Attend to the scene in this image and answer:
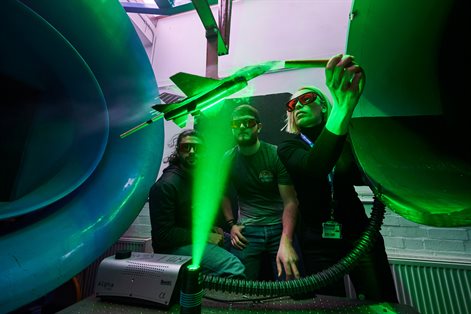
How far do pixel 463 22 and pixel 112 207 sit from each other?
3.75 feet

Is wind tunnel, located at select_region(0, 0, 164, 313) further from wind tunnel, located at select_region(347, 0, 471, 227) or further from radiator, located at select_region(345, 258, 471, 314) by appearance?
radiator, located at select_region(345, 258, 471, 314)

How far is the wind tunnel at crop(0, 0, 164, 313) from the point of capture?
55cm

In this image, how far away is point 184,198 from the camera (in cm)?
129

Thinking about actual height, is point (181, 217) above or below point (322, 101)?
below

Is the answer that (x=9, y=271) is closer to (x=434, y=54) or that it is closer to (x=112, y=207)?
(x=112, y=207)

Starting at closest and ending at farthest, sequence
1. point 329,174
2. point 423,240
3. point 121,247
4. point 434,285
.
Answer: point 329,174
point 434,285
point 423,240
point 121,247

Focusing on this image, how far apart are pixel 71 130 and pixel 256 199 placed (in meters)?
0.95

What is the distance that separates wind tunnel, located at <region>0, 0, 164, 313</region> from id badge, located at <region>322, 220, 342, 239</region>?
2.17ft

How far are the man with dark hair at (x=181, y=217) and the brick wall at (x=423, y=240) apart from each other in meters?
1.23

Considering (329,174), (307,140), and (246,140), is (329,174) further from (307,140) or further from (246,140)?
(246,140)

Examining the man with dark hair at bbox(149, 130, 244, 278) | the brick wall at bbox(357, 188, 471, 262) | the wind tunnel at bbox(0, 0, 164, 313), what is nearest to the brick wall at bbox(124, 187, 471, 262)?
the brick wall at bbox(357, 188, 471, 262)

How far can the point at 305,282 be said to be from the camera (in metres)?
0.70

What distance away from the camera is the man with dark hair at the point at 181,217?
97 centimetres

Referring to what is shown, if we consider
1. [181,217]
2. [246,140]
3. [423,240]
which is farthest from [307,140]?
[423,240]
